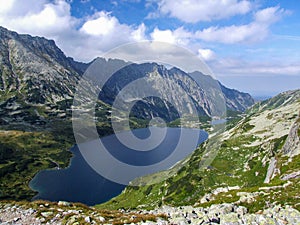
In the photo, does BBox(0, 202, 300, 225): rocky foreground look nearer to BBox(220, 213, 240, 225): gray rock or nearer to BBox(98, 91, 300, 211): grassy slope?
BBox(220, 213, 240, 225): gray rock

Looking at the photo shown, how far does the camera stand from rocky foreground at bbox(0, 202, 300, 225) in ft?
77.8

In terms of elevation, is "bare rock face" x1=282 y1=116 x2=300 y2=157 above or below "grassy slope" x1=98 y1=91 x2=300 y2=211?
above

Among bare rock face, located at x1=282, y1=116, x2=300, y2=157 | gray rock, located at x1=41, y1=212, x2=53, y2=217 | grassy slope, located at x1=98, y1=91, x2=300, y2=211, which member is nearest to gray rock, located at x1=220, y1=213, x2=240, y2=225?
gray rock, located at x1=41, y1=212, x2=53, y2=217

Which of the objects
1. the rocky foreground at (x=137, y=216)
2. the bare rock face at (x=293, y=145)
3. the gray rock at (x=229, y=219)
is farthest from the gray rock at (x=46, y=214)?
the bare rock face at (x=293, y=145)

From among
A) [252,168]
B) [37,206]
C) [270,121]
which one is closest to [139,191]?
[252,168]

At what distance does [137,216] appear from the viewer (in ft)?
90.9

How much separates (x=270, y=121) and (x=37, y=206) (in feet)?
532

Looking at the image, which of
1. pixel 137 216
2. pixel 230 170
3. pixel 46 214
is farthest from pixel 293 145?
pixel 46 214

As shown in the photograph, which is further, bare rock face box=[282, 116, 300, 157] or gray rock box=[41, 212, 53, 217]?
bare rock face box=[282, 116, 300, 157]

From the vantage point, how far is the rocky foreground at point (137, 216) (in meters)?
23.7

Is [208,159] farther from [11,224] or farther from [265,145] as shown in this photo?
[11,224]

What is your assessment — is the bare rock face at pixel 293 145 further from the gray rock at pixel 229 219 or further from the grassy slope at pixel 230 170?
the gray rock at pixel 229 219

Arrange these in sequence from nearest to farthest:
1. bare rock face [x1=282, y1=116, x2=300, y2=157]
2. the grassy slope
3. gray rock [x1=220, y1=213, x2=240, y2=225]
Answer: gray rock [x1=220, y1=213, x2=240, y2=225] → bare rock face [x1=282, y1=116, x2=300, y2=157] → the grassy slope

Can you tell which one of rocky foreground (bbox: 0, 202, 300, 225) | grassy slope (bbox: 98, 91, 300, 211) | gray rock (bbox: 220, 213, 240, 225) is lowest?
grassy slope (bbox: 98, 91, 300, 211)
